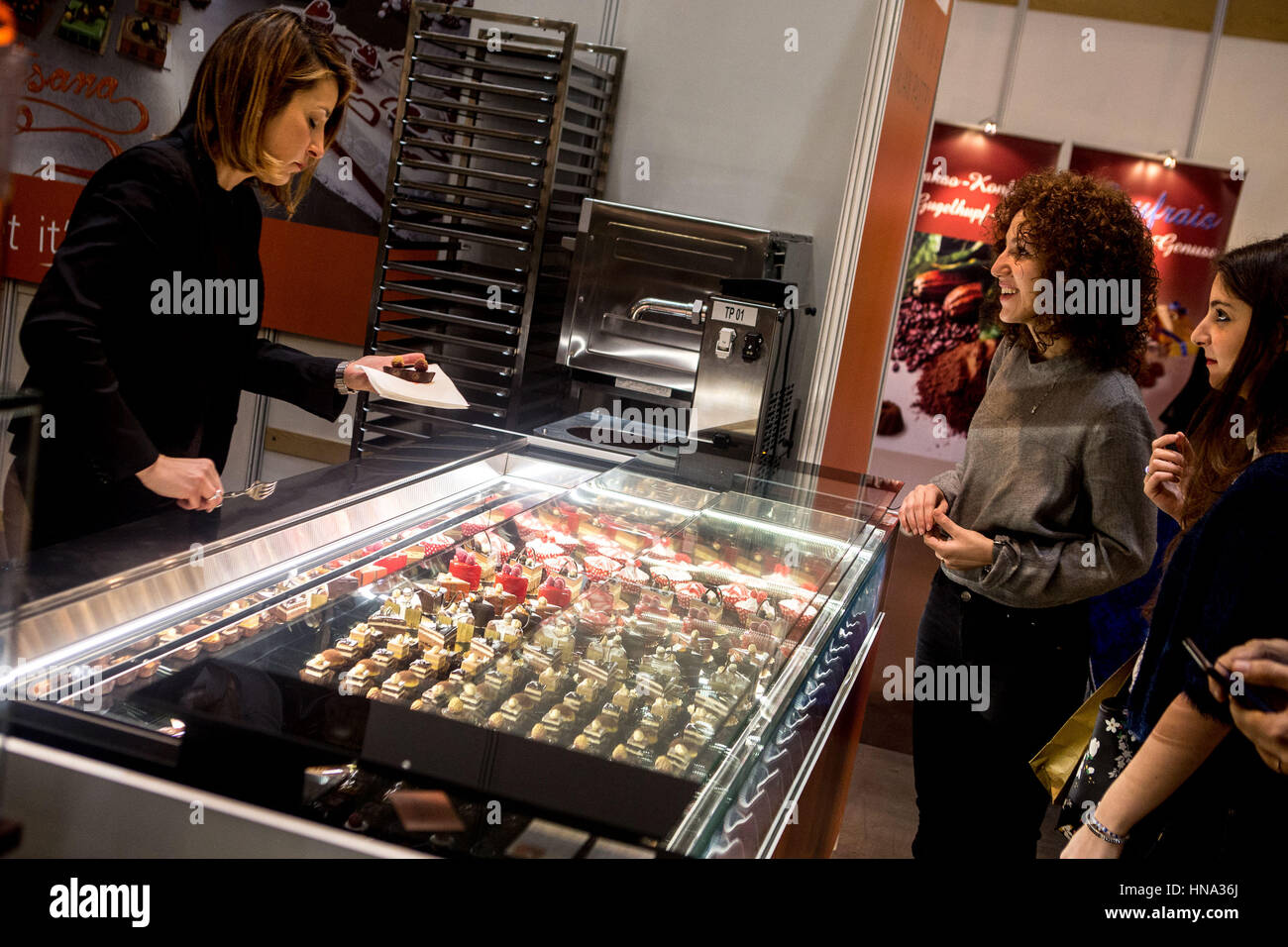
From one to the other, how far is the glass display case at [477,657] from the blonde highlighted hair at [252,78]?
761 mm

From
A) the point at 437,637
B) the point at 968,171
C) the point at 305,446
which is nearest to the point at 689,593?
the point at 437,637

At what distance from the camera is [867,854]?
3.67m

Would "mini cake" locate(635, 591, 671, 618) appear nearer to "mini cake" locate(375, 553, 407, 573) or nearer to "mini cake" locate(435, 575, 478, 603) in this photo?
"mini cake" locate(435, 575, 478, 603)

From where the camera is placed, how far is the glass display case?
1.27 m

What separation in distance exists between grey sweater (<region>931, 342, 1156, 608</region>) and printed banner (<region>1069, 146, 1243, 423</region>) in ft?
18.6

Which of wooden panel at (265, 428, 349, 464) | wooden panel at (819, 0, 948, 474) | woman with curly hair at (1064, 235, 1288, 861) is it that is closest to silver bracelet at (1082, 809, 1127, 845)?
woman with curly hair at (1064, 235, 1288, 861)

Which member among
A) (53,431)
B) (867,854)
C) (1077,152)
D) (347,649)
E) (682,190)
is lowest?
(867,854)

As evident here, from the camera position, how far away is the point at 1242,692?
1.37 meters

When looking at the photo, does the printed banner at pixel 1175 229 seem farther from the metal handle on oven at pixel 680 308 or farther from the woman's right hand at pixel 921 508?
the woman's right hand at pixel 921 508

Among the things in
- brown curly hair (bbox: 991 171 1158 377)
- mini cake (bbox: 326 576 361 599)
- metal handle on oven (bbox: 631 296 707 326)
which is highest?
brown curly hair (bbox: 991 171 1158 377)

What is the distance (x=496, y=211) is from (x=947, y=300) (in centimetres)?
444
